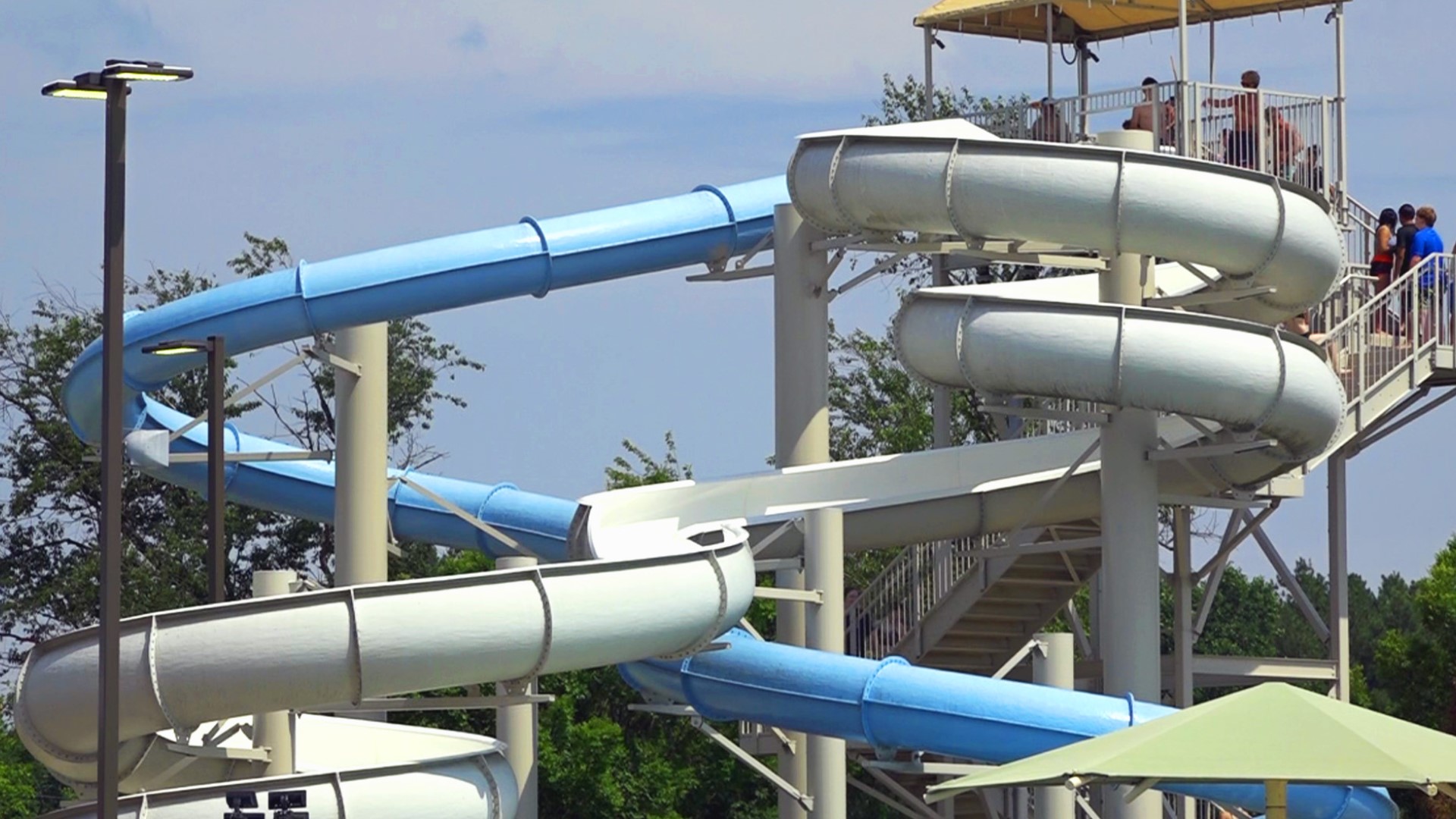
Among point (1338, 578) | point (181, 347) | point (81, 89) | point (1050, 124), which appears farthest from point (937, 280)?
point (81, 89)

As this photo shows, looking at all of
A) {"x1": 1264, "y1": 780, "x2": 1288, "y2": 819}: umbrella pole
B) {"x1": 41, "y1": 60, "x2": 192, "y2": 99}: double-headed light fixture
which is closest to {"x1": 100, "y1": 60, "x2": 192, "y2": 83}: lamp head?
{"x1": 41, "y1": 60, "x2": 192, "y2": 99}: double-headed light fixture

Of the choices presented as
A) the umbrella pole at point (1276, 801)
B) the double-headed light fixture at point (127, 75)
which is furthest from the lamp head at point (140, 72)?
the umbrella pole at point (1276, 801)

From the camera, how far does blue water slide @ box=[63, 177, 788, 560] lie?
80.7 feet

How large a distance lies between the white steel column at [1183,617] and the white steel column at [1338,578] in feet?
4.44

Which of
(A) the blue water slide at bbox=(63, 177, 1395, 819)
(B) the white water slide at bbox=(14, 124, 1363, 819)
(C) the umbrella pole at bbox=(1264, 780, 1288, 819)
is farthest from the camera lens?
(A) the blue water slide at bbox=(63, 177, 1395, 819)

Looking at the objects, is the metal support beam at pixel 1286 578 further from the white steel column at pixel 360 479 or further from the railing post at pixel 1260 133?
the white steel column at pixel 360 479

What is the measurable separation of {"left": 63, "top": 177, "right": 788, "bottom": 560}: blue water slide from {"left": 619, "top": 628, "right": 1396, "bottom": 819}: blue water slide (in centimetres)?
340

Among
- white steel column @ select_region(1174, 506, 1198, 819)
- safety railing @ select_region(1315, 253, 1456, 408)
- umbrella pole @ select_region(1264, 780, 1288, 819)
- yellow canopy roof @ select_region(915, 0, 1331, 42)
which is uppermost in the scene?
yellow canopy roof @ select_region(915, 0, 1331, 42)

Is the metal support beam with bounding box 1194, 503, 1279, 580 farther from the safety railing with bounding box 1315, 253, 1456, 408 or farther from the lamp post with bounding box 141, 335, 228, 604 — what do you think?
the lamp post with bounding box 141, 335, 228, 604

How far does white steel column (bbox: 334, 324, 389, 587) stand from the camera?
24094 mm

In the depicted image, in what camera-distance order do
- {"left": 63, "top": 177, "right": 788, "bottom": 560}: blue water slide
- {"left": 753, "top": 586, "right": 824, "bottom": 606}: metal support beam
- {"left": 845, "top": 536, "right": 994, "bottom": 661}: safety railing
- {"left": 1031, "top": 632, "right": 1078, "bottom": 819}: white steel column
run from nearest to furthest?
{"left": 1031, "top": 632, "right": 1078, "bottom": 819}: white steel column → {"left": 753, "top": 586, "right": 824, "bottom": 606}: metal support beam → {"left": 63, "top": 177, "right": 788, "bottom": 560}: blue water slide → {"left": 845, "top": 536, "right": 994, "bottom": 661}: safety railing

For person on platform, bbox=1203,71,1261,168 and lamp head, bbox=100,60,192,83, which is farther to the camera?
person on platform, bbox=1203,71,1261,168

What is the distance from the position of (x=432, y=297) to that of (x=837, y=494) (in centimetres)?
415

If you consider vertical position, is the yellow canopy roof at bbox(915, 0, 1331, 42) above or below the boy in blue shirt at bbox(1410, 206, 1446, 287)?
above
